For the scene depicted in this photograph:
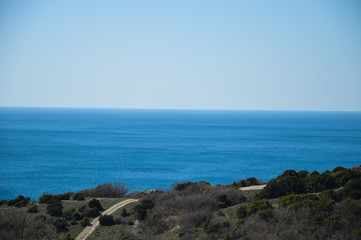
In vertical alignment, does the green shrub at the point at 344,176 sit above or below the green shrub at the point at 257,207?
above

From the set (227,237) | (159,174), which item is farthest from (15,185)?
(227,237)

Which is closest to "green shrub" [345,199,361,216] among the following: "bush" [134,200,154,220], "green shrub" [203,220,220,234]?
"green shrub" [203,220,220,234]

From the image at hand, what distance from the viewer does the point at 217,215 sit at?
2275 centimetres

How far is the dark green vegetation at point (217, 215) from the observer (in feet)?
57.3

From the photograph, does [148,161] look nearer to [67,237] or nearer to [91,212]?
[91,212]

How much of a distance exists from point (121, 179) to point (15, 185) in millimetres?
20221

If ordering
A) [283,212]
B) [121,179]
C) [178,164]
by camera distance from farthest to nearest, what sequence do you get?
[178,164] < [121,179] < [283,212]

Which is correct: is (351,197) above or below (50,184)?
above

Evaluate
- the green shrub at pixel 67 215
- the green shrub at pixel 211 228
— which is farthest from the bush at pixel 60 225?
the green shrub at pixel 211 228

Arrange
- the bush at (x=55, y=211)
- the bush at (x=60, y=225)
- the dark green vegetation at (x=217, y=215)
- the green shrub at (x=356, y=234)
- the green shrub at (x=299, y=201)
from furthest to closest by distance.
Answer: the bush at (x=55, y=211) < the bush at (x=60, y=225) < the green shrub at (x=299, y=201) < the dark green vegetation at (x=217, y=215) < the green shrub at (x=356, y=234)

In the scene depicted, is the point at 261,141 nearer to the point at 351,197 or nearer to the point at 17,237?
the point at 351,197

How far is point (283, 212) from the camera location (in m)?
19.8

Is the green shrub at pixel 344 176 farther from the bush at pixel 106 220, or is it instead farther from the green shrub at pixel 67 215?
the green shrub at pixel 67 215

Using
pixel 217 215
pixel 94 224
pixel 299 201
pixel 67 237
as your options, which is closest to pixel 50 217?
pixel 94 224
